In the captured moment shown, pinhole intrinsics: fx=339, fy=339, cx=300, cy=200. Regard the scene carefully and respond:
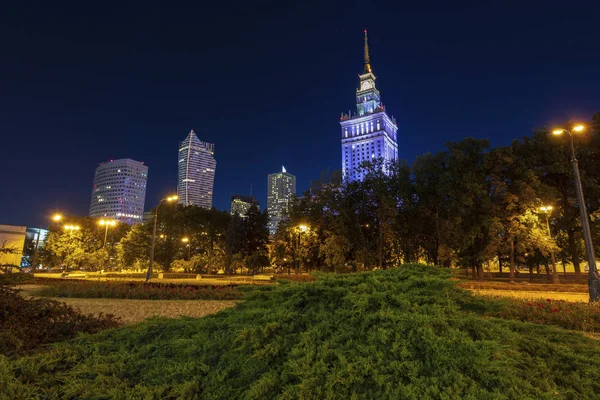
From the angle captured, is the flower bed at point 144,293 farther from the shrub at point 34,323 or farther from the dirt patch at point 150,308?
the shrub at point 34,323

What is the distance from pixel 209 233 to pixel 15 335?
6223 cm

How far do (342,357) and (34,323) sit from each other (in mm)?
6644

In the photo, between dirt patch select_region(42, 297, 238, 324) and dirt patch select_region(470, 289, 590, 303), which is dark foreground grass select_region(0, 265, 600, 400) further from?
dirt patch select_region(470, 289, 590, 303)

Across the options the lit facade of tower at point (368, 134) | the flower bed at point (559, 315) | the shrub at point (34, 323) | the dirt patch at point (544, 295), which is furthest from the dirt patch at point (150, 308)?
the lit facade of tower at point (368, 134)

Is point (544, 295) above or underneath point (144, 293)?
underneath

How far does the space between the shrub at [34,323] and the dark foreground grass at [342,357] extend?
96 cm

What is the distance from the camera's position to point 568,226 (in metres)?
32.4

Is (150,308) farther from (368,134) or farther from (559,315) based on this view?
(368,134)

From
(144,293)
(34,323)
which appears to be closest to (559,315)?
(34,323)

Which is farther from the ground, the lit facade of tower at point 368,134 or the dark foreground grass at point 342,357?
the lit facade of tower at point 368,134

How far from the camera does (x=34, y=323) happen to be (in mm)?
6895

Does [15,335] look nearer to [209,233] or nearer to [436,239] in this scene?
[436,239]

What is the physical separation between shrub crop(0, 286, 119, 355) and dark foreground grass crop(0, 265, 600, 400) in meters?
0.96

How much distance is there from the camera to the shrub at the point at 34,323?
582cm
